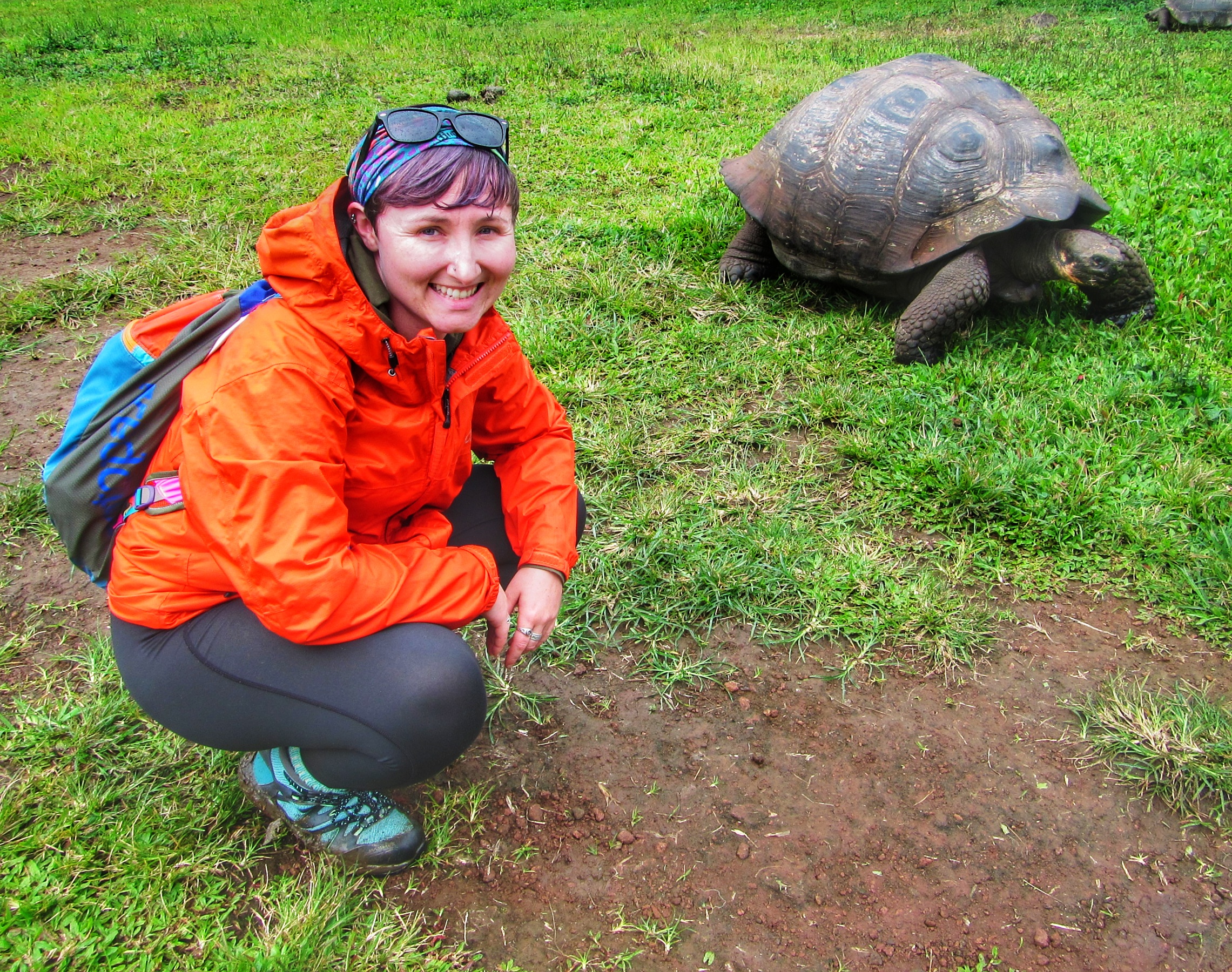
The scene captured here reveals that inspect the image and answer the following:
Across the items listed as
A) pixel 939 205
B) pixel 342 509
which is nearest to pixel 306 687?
pixel 342 509

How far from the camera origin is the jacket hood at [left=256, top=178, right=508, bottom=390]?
1661 millimetres

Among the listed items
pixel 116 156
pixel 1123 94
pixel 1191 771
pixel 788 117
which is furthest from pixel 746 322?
pixel 1123 94

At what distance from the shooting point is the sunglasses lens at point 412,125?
1678 mm

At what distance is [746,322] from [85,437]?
3.17 m

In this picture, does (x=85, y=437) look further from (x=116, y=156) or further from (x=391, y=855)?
(x=116, y=156)

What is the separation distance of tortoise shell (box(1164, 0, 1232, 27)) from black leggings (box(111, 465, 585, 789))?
40.5 feet

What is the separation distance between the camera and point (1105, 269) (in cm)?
392

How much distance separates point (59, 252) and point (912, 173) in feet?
14.3

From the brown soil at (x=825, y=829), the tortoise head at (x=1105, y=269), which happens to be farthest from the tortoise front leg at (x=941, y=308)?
the brown soil at (x=825, y=829)

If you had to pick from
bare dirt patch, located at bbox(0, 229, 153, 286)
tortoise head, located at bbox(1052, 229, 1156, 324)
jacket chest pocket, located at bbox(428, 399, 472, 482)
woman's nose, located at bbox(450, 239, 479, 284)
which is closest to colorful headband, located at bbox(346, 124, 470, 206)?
woman's nose, located at bbox(450, 239, 479, 284)

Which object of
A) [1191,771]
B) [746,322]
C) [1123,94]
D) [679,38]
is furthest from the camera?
[679,38]

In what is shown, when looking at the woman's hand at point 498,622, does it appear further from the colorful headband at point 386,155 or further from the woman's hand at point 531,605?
the colorful headband at point 386,155

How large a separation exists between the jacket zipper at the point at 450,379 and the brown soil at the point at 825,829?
3.09ft

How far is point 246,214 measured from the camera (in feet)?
17.1
